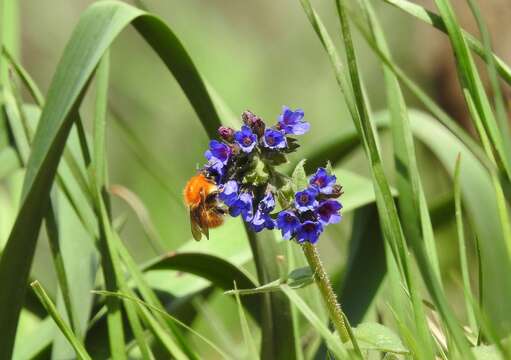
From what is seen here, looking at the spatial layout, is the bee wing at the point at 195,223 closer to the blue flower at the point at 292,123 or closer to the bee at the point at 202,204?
the bee at the point at 202,204

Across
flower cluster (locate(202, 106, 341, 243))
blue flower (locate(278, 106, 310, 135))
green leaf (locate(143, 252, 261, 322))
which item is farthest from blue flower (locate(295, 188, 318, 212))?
green leaf (locate(143, 252, 261, 322))

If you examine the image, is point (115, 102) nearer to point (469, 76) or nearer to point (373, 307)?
point (373, 307)

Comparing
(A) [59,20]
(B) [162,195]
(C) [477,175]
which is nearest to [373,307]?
(C) [477,175]

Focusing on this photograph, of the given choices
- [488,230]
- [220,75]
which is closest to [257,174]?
[488,230]

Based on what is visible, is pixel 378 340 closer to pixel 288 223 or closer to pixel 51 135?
pixel 288 223

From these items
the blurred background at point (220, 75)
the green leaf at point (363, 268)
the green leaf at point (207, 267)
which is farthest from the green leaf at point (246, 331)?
the blurred background at point (220, 75)

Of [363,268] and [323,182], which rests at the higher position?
[323,182]
